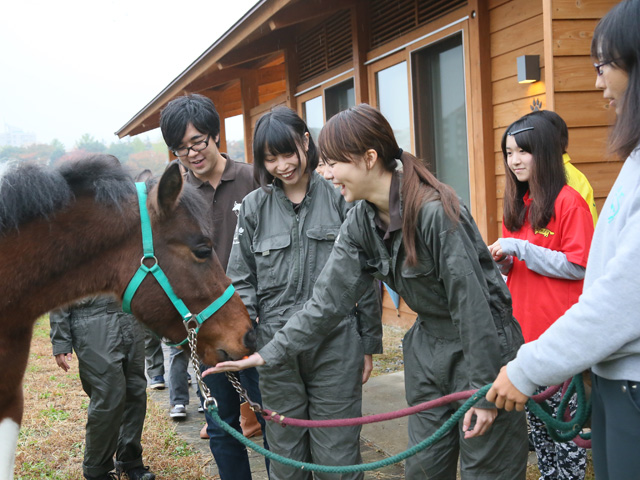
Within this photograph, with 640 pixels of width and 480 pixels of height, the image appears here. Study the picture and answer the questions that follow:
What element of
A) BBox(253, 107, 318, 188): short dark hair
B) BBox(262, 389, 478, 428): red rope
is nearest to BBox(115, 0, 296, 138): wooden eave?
BBox(253, 107, 318, 188): short dark hair

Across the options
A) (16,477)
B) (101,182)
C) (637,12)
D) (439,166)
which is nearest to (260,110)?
(439,166)

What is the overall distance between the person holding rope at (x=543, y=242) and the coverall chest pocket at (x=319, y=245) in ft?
2.68

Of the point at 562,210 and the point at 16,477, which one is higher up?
the point at 562,210

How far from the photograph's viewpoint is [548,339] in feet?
4.54

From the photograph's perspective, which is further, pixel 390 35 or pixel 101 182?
pixel 390 35

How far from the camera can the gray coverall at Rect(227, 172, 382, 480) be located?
8.39ft

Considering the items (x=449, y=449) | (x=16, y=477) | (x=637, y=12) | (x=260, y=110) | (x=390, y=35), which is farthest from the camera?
(x=260, y=110)

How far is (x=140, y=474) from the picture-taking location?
374cm

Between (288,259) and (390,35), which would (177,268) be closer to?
(288,259)

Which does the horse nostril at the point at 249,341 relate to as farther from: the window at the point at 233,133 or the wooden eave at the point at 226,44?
the window at the point at 233,133

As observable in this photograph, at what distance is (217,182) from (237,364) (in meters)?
1.39

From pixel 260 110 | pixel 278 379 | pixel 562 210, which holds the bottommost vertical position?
pixel 278 379

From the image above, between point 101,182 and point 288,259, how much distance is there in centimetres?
91

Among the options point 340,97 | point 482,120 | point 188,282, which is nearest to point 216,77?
point 340,97
